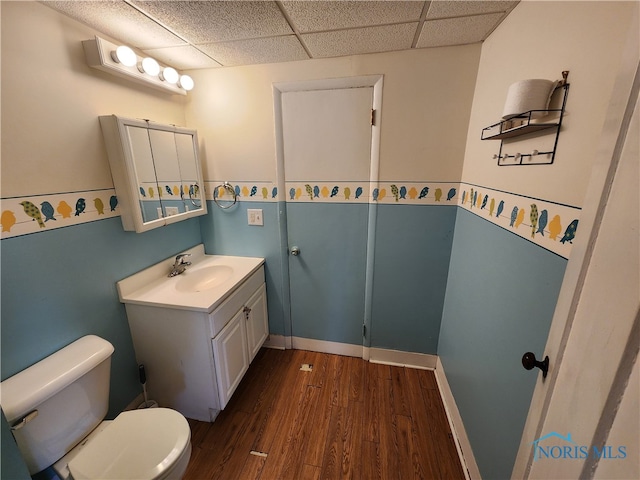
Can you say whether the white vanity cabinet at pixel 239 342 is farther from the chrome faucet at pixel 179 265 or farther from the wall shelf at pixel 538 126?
the wall shelf at pixel 538 126

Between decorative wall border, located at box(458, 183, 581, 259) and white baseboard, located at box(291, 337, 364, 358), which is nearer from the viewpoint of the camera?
decorative wall border, located at box(458, 183, 581, 259)

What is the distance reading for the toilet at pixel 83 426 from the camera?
0.95 metres

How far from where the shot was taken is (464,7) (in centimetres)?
112

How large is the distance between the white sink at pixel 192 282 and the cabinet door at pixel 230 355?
22cm

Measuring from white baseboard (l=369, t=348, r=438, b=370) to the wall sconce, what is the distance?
2.35 m

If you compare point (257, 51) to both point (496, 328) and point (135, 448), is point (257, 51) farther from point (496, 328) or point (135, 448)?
point (135, 448)

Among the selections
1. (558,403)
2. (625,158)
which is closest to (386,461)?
(558,403)

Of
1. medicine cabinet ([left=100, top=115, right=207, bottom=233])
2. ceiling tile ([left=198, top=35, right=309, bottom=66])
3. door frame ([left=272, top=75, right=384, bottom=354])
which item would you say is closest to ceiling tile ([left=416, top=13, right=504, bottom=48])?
door frame ([left=272, top=75, right=384, bottom=354])

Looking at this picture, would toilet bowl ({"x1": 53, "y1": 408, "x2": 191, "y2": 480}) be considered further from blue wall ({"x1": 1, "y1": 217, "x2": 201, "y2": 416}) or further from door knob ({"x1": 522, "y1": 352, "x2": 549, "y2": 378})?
A: door knob ({"x1": 522, "y1": 352, "x2": 549, "y2": 378})

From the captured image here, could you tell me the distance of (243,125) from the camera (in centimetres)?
181

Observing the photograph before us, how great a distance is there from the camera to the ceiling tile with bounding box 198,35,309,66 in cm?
141

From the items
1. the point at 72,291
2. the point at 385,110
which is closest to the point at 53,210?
the point at 72,291

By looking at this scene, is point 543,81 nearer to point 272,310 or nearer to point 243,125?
point 243,125

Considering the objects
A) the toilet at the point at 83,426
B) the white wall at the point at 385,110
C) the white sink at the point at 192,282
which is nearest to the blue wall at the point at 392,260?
the white sink at the point at 192,282
